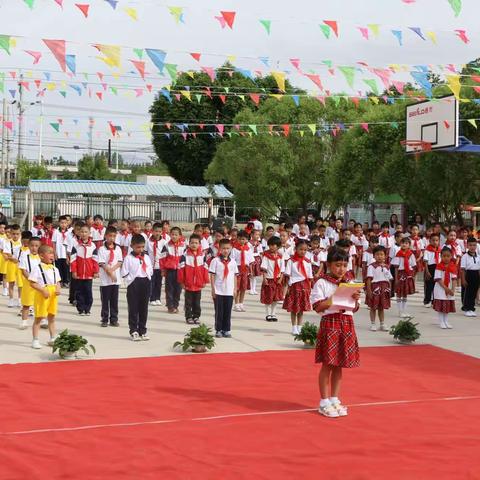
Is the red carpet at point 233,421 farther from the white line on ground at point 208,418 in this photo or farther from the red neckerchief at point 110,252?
the red neckerchief at point 110,252

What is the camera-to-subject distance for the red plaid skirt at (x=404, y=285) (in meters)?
13.2

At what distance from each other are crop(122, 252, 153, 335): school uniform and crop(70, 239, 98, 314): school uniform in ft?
7.38

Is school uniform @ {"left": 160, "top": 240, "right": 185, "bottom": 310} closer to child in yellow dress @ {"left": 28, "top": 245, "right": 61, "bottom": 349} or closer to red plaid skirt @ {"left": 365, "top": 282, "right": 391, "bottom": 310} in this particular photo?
red plaid skirt @ {"left": 365, "top": 282, "right": 391, "bottom": 310}

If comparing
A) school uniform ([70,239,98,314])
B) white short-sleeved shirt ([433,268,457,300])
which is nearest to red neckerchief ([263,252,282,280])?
white short-sleeved shirt ([433,268,457,300])

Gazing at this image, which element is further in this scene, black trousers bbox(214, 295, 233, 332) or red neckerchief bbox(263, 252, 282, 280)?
red neckerchief bbox(263, 252, 282, 280)

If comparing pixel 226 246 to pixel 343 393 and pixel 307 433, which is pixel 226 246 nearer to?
pixel 343 393

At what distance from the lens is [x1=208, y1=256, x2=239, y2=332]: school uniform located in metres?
10.6

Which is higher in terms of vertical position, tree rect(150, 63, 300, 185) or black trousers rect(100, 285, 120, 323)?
tree rect(150, 63, 300, 185)

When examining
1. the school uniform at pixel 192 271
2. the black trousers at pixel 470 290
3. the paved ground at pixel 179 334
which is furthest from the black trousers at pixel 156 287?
the black trousers at pixel 470 290

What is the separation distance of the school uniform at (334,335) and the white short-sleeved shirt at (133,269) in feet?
13.9

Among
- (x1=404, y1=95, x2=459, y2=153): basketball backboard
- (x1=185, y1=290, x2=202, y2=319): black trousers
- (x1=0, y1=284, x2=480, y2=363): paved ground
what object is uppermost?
(x1=404, y1=95, x2=459, y2=153): basketball backboard

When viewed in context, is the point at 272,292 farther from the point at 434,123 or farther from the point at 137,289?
the point at 434,123

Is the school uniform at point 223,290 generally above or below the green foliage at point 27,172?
below

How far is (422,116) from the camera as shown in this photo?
20531 mm
